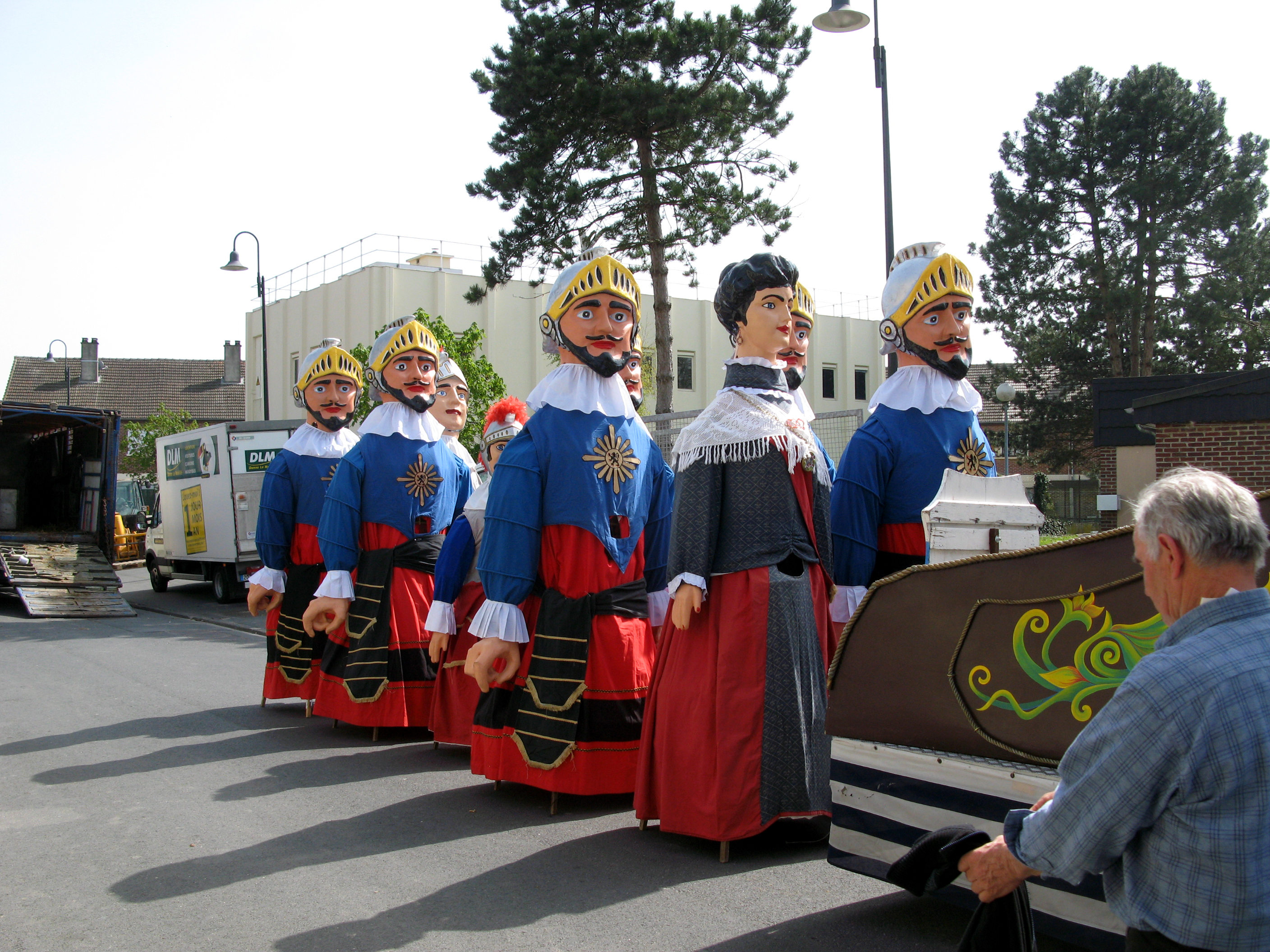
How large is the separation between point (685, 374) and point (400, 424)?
993 inches

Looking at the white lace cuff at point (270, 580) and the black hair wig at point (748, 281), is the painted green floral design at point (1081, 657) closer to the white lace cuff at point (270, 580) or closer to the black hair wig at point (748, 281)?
the black hair wig at point (748, 281)

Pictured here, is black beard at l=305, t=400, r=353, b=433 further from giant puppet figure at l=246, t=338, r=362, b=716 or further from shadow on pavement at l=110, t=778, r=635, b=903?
shadow on pavement at l=110, t=778, r=635, b=903

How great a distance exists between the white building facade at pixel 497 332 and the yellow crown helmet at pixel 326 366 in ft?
50.2

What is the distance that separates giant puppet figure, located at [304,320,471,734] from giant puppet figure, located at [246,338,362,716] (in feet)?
2.40

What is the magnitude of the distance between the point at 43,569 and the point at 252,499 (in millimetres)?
2971

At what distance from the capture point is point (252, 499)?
1639 cm

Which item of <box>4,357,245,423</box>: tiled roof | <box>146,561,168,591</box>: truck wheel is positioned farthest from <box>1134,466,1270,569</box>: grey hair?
<box>4,357,245,423</box>: tiled roof

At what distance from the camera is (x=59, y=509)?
1755 centimetres

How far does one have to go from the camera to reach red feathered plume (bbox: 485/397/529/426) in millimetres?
6215

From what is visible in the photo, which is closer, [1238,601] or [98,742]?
[1238,601]

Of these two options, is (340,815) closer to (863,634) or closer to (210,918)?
(210,918)

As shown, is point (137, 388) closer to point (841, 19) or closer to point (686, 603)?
point (841, 19)

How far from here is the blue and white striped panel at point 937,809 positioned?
8.79ft

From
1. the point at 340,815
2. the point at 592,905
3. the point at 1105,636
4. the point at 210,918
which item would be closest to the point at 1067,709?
the point at 1105,636
